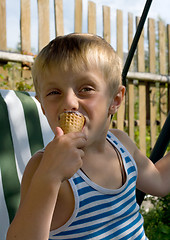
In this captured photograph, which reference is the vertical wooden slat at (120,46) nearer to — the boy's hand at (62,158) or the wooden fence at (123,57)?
the wooden fence at (123,57)

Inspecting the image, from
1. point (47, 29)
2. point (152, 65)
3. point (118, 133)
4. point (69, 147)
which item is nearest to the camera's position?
point (69, 147)

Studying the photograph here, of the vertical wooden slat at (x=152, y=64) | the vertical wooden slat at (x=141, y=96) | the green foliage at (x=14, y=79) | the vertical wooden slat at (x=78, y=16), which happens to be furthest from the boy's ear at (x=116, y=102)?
the vertical wooden slat at (x=152, y=64)

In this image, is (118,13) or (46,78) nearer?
(46,78)

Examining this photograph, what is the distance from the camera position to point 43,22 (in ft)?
12.3

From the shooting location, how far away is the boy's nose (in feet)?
3.42

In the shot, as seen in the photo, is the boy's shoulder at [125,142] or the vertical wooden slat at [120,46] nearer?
the boy's shoulder at [125,142]

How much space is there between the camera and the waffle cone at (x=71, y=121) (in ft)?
3.17

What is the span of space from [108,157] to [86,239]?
0.33 meters

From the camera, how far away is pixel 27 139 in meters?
1.84

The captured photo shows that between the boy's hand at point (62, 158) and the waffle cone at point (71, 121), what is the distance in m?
0.05

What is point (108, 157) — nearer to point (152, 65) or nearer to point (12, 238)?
point (12, 238)

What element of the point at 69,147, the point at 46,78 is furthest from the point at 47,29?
the point at 69,147

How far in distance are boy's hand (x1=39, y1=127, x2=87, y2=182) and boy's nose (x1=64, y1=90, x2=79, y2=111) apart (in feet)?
0.49

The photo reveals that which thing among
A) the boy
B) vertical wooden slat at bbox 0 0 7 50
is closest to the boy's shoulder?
the boy
